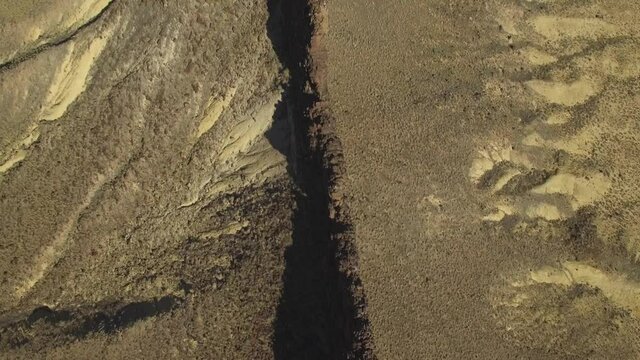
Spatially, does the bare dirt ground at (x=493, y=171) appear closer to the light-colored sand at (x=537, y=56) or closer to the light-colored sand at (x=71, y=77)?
the light-colored sand at (x=537, y=56)

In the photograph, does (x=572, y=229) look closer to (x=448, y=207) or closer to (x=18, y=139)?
(x=448, y=207)

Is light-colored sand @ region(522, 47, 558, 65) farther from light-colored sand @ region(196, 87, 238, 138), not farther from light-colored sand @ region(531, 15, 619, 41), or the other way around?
light-colored sand @ region(196, 87, 238, 138)

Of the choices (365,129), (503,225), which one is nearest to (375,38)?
(365,129)

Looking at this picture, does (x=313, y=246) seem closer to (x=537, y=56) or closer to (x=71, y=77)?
(x=537, y=56)

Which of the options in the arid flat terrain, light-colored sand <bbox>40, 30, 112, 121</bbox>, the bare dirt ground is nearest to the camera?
the bare dirt ground

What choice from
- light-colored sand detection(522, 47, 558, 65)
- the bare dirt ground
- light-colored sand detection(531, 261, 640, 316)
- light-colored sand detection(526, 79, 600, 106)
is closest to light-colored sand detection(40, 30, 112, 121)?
the bare dirt ground

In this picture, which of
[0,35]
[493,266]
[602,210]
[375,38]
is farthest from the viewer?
[0,35]

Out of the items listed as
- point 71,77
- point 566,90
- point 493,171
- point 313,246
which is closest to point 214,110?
point 71,77
